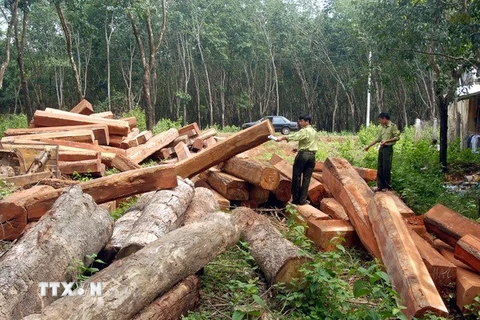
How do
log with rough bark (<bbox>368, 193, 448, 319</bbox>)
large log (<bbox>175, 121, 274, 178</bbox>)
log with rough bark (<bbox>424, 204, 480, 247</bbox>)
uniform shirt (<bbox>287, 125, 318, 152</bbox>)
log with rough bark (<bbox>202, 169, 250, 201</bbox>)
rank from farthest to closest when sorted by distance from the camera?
uniform shirt (<bbox>287, 125, 318, 152</bbox>) < log with rough bark (<bbox>202, 169, 250, 201</bbox>) < large log (<bbox>175, 121, 274, 178</bbox>) < log with rough bark (<bbox>424, 204, 480, 247</bbox>) < log with rough bark (<bbox>368, 193, 448, 319</bbox>)

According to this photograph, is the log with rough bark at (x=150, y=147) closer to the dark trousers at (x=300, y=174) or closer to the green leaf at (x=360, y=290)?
the dark trousers at (x=300, y=174)

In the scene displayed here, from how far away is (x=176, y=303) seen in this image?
4.55 m

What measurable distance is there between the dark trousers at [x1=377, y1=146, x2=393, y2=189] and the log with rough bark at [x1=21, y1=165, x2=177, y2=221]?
16.6 feet

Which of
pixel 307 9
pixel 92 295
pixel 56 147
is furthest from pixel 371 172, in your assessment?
pixel 307 9

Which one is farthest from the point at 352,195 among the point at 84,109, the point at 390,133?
the point at 84,109

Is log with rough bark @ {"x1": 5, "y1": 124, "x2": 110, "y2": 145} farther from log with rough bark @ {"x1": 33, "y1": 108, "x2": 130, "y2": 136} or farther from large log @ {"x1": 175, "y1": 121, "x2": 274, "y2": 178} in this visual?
large log @ {"x1": 175, "y1": 121, "x2": 274, "y2": 178}

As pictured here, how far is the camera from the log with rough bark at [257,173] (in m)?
8.59

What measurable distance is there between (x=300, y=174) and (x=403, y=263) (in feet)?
13.5

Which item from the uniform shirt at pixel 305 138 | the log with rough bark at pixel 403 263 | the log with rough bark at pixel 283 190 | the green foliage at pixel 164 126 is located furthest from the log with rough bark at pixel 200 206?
the green foliage at pixel 164 126

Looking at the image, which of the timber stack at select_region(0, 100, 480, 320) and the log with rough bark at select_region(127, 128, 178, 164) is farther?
the log with rough bark at select_region(127, 128, 178, 164)

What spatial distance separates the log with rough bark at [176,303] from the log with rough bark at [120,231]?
111 cm

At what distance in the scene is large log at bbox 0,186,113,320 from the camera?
13.1ft

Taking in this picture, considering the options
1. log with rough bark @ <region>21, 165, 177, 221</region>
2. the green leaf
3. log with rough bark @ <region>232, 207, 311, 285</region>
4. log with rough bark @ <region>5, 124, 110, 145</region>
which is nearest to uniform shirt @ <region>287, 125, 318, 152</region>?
log with rough bark @ <region>232, 207, 311, 285</region>

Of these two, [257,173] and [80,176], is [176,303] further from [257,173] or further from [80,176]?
[80,176]
